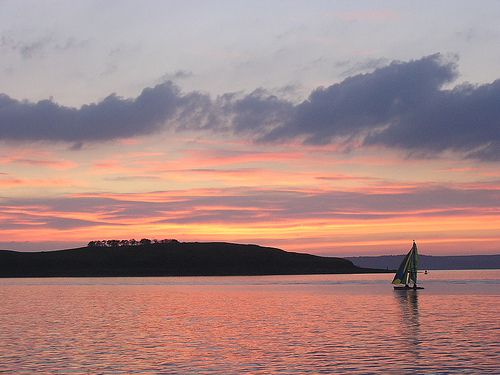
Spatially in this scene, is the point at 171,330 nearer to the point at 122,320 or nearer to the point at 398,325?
the point at 122,320

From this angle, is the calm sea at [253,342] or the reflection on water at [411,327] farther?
the reflection on water at [411,327]

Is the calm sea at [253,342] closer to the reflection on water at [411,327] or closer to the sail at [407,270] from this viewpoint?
the reflection on water at [411,327]

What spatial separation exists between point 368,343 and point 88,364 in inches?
811

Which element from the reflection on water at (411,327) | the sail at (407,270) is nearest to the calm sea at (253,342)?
the reflection on water at (411,327)

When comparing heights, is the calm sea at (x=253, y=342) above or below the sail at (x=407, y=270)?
below

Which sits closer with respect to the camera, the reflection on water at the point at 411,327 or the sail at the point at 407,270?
the reflection on water at the point at 411,327

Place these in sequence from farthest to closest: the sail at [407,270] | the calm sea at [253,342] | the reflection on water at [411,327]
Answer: the sail at [407,270] → the reflection on water at [411,327] → the calm sea at [253,342]

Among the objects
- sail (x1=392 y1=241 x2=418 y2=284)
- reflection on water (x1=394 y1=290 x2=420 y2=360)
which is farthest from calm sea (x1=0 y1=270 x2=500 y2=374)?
sail (x1=392 y1=241 x2=418 y2=284)

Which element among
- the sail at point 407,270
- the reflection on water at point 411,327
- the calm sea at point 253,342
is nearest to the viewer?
the calm sea at point 253,342

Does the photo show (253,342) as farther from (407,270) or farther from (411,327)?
(407,270)

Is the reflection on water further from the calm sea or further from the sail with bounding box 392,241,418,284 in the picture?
the sail with bounding box 392,241,418,284

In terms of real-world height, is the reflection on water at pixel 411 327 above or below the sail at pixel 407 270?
below

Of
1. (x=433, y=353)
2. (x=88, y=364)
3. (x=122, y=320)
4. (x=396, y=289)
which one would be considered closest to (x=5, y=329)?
(x=122, y=320)

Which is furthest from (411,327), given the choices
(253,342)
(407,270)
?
(407,270)
